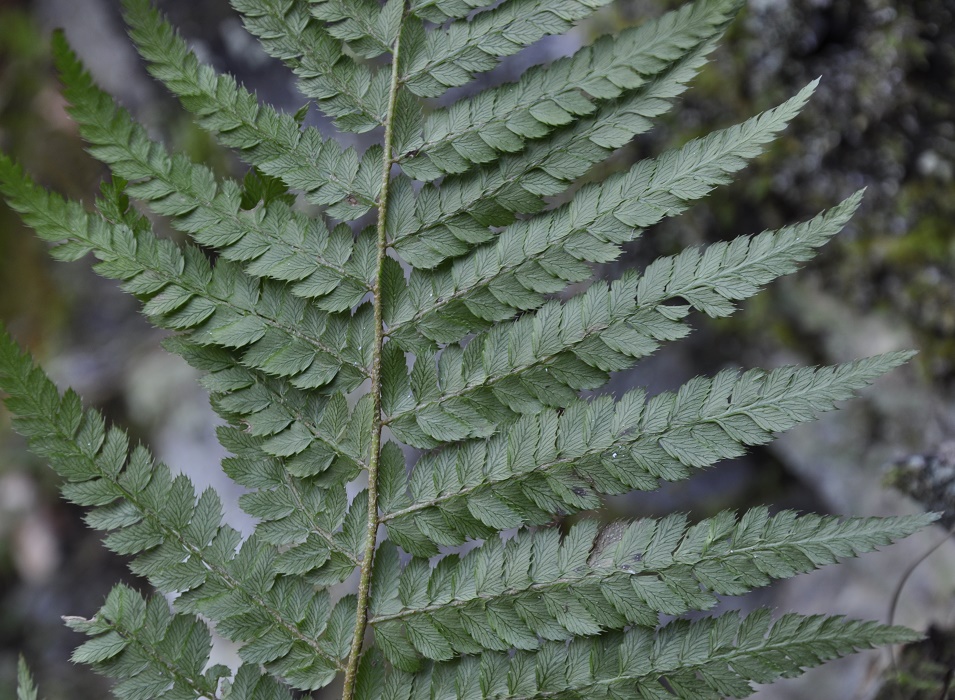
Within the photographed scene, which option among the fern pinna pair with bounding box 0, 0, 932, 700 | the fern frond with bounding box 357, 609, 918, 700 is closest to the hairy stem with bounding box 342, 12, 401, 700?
the fern pinna pair with bounding box 0, 0, 932, 700

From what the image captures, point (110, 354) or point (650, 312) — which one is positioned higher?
point (650, 312)

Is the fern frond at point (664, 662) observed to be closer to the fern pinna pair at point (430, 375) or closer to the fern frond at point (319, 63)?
the fern pinna pair at point (430, 375)

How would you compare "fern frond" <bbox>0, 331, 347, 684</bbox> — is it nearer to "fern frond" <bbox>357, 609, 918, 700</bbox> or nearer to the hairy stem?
the hairy stem

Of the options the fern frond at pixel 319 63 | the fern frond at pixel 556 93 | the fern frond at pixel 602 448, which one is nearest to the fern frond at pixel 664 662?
the fern frond at pixel 602 448

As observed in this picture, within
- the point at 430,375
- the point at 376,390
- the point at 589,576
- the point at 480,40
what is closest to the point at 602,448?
the point at 589,576

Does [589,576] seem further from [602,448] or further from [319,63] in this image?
[319,63]

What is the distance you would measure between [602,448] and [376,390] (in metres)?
0.49

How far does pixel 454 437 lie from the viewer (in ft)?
4.63

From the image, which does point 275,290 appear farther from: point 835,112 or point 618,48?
point 835,112

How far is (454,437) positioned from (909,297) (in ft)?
7.10

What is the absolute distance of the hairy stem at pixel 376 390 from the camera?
1426 millimetres

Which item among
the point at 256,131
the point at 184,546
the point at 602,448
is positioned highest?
the point at 256,131

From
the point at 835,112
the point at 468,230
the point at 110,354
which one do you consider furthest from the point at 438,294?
the point at 110,354

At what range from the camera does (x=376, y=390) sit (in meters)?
1.46
